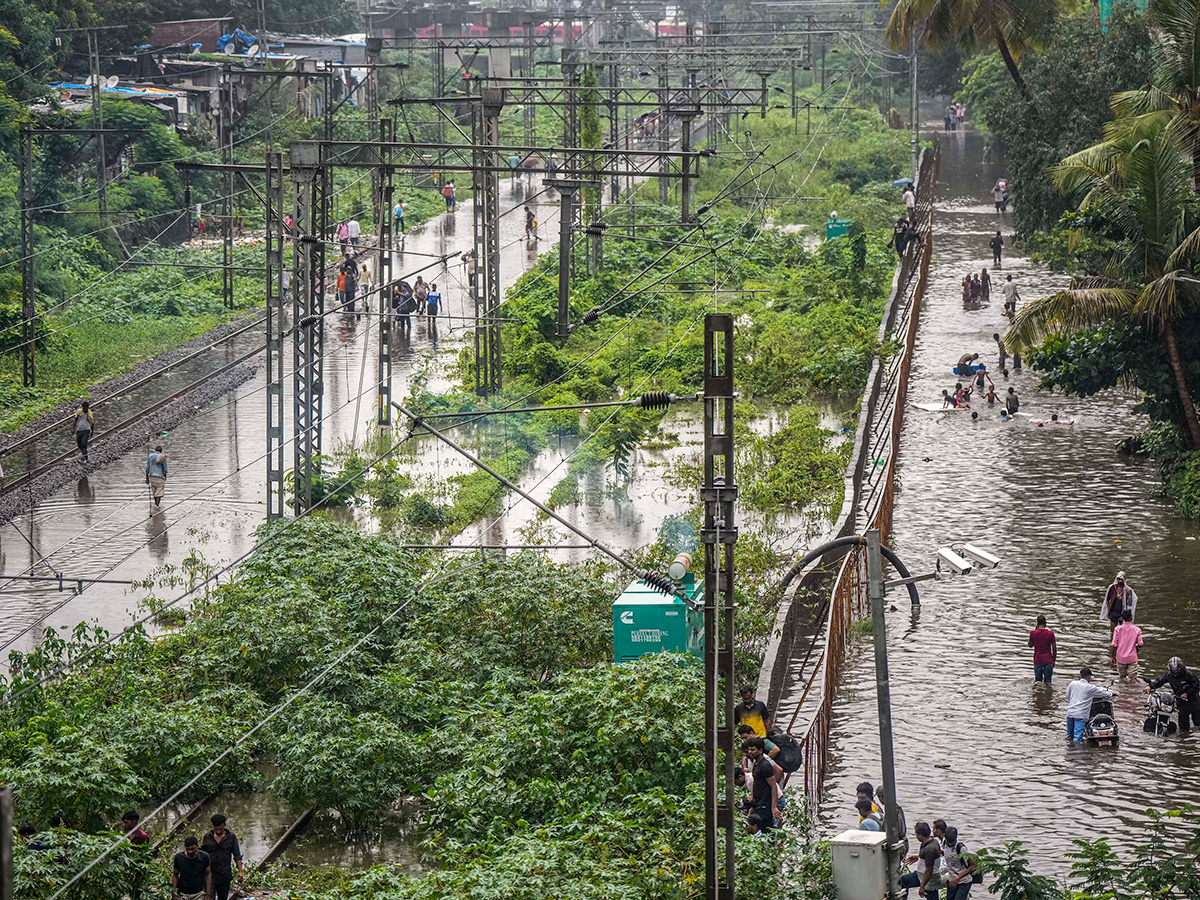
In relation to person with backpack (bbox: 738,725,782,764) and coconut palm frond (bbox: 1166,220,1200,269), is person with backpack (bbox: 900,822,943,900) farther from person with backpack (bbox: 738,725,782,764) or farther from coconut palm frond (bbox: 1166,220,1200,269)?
coconut palm frond (bbox: 1166,220,1200,269)

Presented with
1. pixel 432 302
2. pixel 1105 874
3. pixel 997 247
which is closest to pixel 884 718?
pixel 1105 874

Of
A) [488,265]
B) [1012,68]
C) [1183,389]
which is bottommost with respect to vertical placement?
[1183,389]

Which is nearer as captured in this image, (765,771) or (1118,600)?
(765,771)

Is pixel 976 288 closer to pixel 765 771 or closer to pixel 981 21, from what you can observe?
pixel 981 21

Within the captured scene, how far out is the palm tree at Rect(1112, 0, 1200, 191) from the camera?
2825cm

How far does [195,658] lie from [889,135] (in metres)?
58.2

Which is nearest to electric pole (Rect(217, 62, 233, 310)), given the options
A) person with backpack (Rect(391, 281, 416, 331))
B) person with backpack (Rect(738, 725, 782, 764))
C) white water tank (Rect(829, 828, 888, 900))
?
person with backpack (Rect(391, 281, 416, 331))

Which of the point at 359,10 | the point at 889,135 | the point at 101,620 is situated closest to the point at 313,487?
the point at 101,620

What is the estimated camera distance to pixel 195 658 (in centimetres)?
1928

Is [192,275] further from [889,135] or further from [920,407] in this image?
[889,135]

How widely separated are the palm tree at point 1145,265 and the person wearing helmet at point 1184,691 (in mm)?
9617

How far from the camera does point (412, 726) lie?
18.2m

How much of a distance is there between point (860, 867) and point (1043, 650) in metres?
7.21

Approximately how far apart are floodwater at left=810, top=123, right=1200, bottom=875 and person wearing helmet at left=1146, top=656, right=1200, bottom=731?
438 mm
